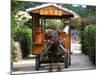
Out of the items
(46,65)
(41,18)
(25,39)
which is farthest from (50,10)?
(46,65)

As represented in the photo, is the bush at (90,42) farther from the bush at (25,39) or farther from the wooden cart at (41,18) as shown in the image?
the bush at (25,39)

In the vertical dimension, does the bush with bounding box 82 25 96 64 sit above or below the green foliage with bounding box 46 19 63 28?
below

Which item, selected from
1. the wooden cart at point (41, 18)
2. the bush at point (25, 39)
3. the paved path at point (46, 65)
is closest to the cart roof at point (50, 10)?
the wooden cart at point (41, 18)

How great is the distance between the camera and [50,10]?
2.92 meters

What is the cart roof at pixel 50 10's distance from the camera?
2850 mm

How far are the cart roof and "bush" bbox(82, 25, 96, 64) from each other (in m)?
0.34

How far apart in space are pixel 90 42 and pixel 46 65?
2.32 feet

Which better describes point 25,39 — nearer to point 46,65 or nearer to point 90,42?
point 46,65

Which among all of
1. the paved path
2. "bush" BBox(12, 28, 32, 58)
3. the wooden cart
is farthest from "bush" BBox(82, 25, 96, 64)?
"bush" BBox(12, 28, 32, 58)

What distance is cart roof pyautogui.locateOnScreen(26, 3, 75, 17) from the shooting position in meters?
2.85

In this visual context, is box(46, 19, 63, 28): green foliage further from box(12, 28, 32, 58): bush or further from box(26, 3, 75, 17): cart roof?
box(12, 28, 32, 58): bush
